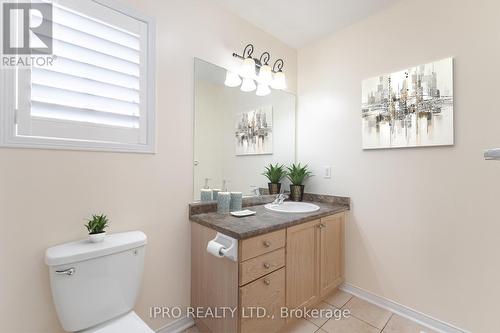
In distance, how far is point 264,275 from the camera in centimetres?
136

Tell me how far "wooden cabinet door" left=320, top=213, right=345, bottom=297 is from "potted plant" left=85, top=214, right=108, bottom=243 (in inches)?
58.1

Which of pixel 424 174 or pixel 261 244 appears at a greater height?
pixel 424 174

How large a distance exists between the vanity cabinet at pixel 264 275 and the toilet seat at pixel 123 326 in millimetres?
443

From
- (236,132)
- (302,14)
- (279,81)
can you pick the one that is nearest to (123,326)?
(236,132)

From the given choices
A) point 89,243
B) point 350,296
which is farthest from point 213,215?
point 350,296

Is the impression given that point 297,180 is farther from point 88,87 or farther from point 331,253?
point 88,87

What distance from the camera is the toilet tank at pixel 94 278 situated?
1.02 metres

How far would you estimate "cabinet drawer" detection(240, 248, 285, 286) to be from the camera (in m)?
1.26

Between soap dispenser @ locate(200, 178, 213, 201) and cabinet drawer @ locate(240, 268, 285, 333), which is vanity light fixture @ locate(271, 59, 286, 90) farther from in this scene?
cabinet drawer @ locate(240, 268, 285, 333)

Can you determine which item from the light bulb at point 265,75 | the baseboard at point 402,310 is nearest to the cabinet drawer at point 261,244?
the baseboard at point 402,310

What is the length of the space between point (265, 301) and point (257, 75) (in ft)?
5.97

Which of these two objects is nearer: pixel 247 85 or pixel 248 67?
pixel 248 67

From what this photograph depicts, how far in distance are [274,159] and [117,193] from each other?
1.49m

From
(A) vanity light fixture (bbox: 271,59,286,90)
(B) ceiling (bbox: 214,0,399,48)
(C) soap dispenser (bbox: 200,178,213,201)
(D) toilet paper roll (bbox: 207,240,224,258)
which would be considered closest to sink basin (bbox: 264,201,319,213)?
(C) soap dispenser (bbox: 200,178,213,201)
